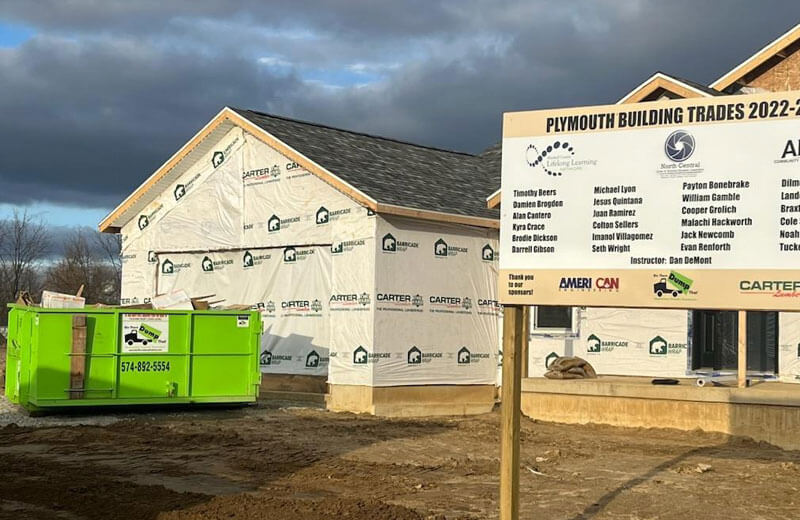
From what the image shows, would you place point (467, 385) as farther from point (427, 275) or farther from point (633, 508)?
point (633, 508)

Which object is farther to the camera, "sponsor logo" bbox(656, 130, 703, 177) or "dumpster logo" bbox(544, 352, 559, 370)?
"dumpster logo" bbox(544, 352, 559, 370)

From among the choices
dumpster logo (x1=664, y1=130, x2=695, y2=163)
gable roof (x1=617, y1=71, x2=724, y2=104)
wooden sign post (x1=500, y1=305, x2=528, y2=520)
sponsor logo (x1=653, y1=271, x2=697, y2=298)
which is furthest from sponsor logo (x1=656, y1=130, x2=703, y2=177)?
gable roof (x1=617, y1=71, x2=724, y2=104)

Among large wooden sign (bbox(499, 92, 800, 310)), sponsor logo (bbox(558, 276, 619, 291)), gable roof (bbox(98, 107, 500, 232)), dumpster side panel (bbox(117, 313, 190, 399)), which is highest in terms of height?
gable roof (bbox(98, 107, 500, 232))

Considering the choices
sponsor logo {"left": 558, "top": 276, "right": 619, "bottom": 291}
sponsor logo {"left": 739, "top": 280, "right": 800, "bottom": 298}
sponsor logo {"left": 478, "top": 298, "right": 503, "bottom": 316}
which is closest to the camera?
sponsor logo {"left": 739, "top": 280, "right": 800, "bottom": 298}

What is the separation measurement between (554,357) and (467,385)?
191cm

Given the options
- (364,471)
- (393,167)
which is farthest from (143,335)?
(393,167)

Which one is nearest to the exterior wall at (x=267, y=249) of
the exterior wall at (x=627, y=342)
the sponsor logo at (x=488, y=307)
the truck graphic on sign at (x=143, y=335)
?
the sponsor logo at (x=488, y=307)

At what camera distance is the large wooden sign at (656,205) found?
691 cm

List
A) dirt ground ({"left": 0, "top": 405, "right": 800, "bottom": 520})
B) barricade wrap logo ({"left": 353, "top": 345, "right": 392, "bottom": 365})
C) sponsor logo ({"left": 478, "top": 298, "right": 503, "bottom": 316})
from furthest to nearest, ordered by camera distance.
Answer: sponsor logo ({"left": 478, "top": 298, "right": 503, "bottom": 316}) < barricade wrap logo ({"left": 353, "top": 345, "right": 392, "bottom": 365}) < dirt ground ({"left": 0, "top": 405, "right": 800, "bottom": 520})

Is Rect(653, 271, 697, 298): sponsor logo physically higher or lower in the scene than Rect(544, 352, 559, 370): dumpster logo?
higher

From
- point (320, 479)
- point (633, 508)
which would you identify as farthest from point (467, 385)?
point (633, 508)

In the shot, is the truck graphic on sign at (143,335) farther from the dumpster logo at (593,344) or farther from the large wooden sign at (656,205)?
the large wooden sign at (656,205)

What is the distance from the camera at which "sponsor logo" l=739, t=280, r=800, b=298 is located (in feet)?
22.3

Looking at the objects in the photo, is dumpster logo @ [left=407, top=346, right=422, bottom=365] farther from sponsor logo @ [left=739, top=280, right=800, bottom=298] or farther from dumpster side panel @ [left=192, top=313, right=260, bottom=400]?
sponsor logo @ [left=739, top=280, right=800, bottom=298]
